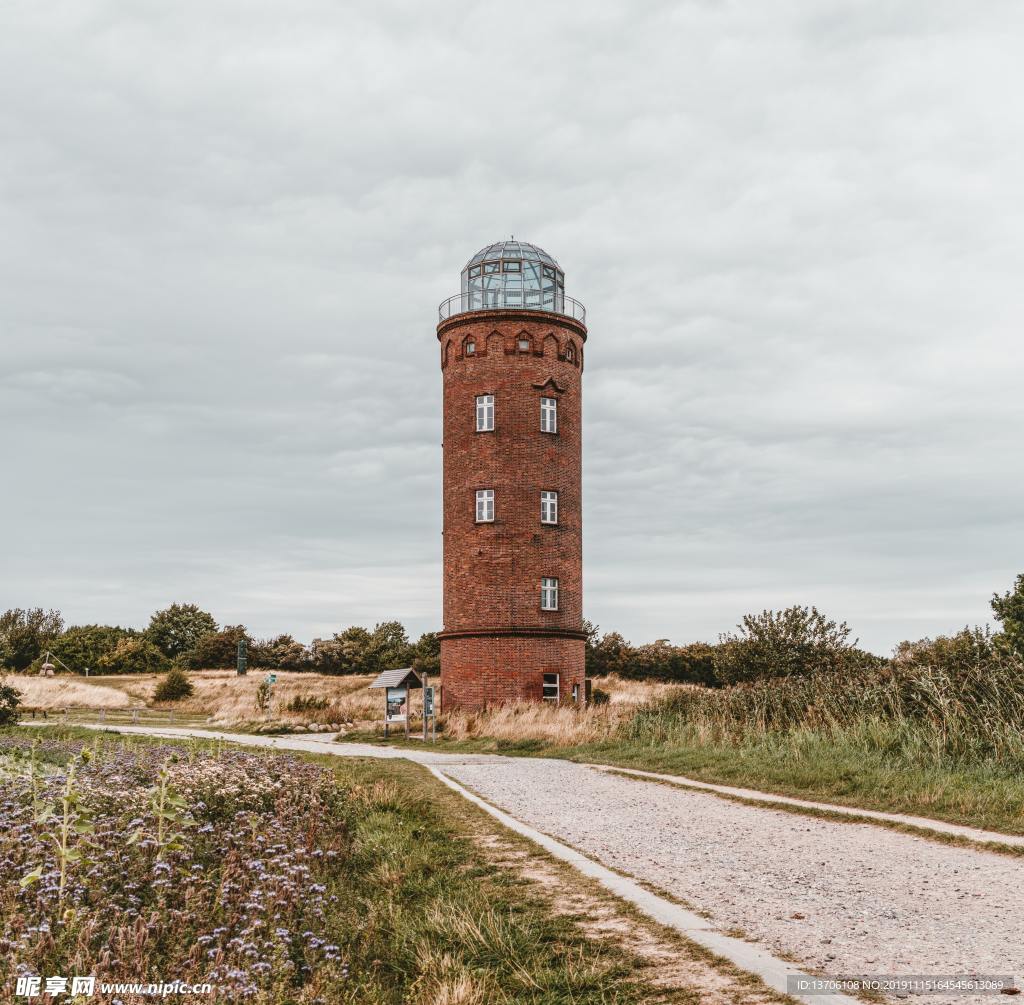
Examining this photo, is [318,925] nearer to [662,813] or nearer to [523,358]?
[662,813]

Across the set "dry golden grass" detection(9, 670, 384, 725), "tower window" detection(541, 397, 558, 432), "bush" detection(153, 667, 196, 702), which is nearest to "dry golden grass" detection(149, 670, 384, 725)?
"dry golden grass" detection(9, 670, 384, 725)

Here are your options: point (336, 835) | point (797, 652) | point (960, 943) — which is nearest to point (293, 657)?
point (797, 652)

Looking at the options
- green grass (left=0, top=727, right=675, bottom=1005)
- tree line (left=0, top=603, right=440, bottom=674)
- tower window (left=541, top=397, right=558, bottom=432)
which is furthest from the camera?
tree line (left=0, top=603, right=440, bottom=674)

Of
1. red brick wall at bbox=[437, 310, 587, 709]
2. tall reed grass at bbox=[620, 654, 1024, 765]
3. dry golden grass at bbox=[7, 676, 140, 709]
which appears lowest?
dry golden grass at bbox=[7, 676, 140, 709]

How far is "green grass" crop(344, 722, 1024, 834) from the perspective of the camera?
Answer: 11.3 metres

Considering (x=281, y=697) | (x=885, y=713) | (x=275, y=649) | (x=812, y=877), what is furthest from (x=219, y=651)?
(x=812, y=877)

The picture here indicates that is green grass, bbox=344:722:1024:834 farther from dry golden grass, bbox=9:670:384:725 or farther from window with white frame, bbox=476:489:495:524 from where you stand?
dry golden grass, bbox=9:670:384:725

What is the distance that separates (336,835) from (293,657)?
60.1 metres

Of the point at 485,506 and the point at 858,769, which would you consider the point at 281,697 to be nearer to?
the point at 485,506

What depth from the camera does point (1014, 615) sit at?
3797cm

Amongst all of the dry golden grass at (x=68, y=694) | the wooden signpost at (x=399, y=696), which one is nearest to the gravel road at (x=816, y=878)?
the wooden signpost at (x=399, y=696)

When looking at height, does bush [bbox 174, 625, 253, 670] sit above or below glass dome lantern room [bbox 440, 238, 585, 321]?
below

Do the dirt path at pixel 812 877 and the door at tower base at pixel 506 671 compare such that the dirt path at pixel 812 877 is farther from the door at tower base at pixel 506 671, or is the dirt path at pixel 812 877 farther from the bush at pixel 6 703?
the bush at pixel 6 703

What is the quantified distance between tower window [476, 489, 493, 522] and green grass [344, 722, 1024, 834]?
12747mm
